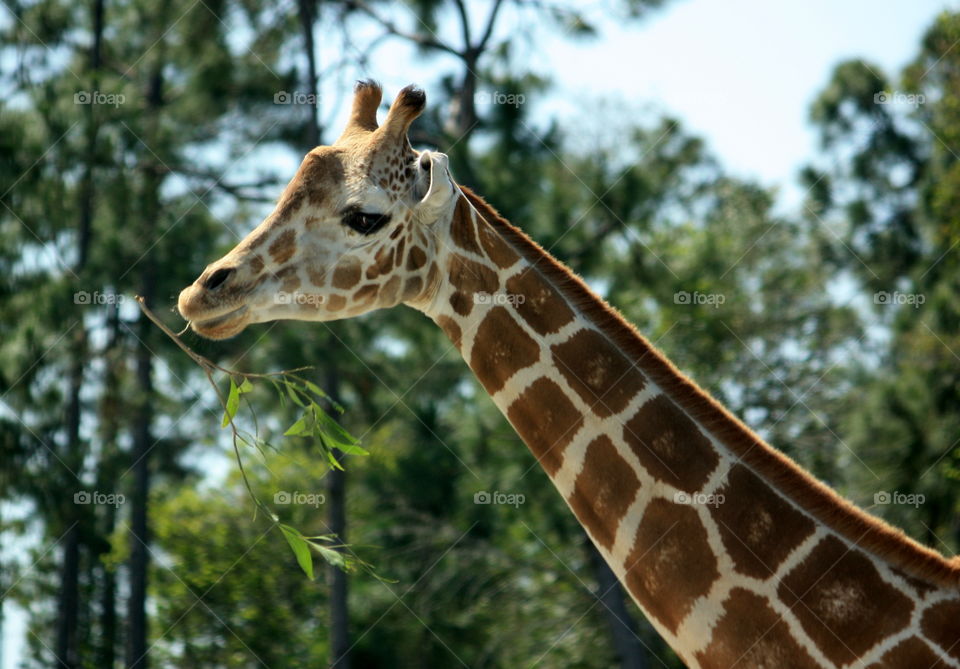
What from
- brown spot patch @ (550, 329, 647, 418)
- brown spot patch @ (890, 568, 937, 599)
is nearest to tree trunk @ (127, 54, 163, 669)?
brown spot patch @ (550, 329, 647, 418)

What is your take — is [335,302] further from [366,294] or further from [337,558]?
[337,558]

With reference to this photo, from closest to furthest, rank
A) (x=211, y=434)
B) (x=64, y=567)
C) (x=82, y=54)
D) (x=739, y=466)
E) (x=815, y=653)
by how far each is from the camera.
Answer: (x=815, y=653) < (x=739, y=466) < (x=64, y=567) < (x=82, y=54) < (x=211, y=434)

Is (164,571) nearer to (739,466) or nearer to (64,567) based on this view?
(64,567)

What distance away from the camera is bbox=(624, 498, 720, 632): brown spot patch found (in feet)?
14.2

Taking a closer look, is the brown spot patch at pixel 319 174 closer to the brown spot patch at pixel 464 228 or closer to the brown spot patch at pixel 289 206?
the brown spot patch at pixel 289 206

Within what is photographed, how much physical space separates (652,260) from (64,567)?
29.1 feet

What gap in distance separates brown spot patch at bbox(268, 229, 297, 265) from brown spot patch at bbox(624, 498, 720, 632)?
159 centimetres

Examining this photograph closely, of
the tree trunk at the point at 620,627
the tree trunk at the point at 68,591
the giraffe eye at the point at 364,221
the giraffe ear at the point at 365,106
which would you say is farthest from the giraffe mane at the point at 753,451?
the tree trunk at the point at 68,591

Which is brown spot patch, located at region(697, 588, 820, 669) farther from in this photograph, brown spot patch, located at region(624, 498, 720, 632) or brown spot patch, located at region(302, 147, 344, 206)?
brown spot patch, located at region(302, 147, 344, 206)

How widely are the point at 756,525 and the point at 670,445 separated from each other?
1.35 feet

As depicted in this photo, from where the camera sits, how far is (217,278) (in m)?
4.46

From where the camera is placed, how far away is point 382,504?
56.9 ft

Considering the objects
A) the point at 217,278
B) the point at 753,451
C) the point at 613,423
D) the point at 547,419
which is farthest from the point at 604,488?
the point at 217,278

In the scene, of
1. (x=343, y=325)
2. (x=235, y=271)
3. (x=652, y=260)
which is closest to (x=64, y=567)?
(x=343, y=325)
